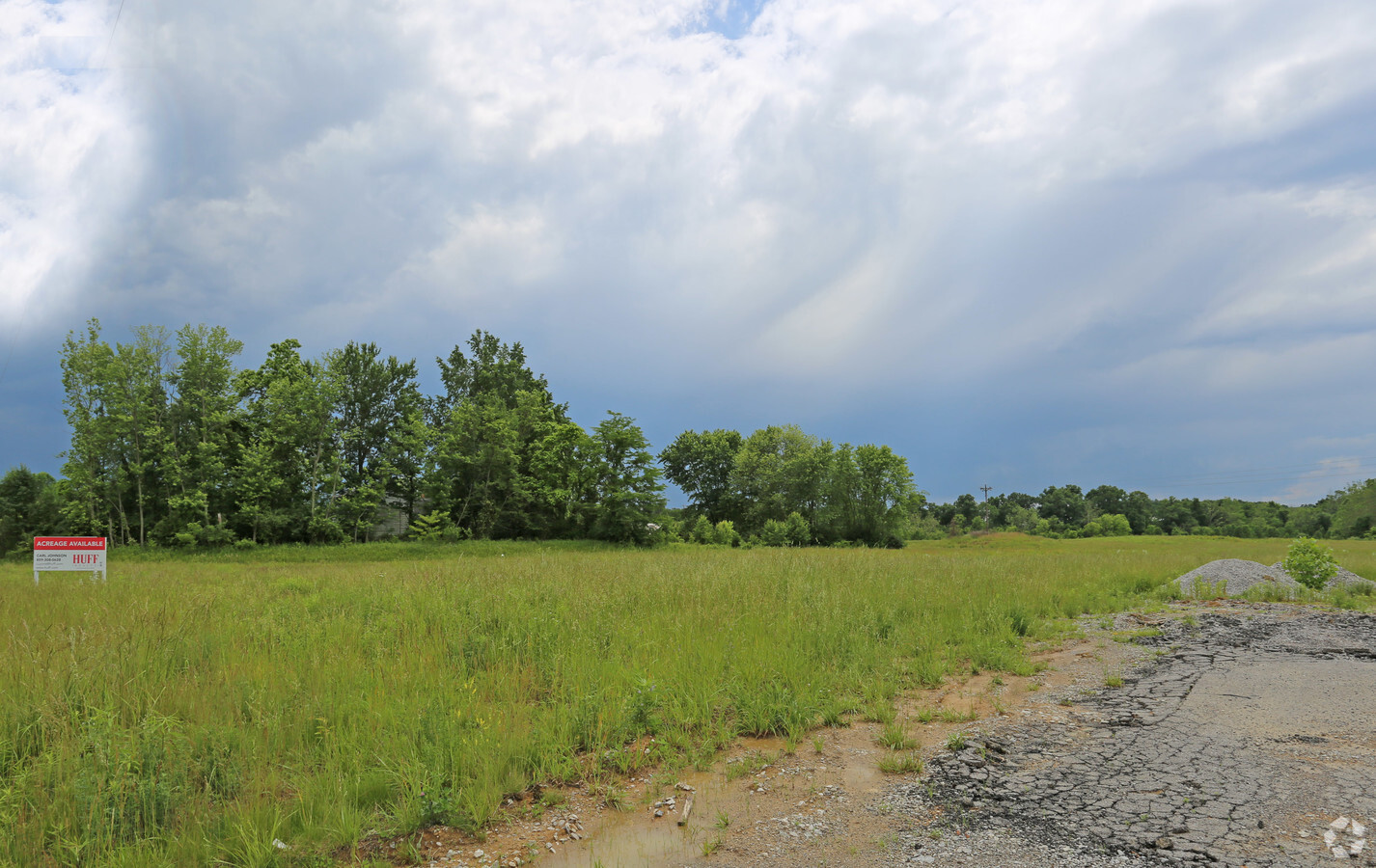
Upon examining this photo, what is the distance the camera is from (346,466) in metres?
40.0

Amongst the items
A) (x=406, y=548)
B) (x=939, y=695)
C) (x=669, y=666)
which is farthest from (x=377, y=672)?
(x=406, y=548)

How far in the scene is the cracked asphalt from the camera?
12.1 feet

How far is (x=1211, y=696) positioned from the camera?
21.5 feet

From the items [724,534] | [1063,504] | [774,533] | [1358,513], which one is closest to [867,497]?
[774,533]

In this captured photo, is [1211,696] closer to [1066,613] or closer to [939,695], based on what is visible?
[939,695]

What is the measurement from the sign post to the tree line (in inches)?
848

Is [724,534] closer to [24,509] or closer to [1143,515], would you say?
[24,509]

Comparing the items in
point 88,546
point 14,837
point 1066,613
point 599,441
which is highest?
point 599,441

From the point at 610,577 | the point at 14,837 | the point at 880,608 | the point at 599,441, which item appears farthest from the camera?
the point at 599,441

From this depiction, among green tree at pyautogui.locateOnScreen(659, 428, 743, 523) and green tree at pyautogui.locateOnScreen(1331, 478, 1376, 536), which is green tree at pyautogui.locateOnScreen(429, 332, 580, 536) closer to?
green tree at pyautogui.locateOnScreen(659, 428, 743, 523)

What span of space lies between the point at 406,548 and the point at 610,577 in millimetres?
27185

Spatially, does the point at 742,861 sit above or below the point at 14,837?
below

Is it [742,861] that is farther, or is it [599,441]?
[599,441]

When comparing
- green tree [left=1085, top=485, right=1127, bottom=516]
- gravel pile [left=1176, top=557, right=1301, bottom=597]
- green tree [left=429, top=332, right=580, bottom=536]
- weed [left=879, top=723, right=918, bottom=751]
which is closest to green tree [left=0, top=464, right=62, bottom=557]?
green tree [left=429, top=332, right=580, bottom=536]
